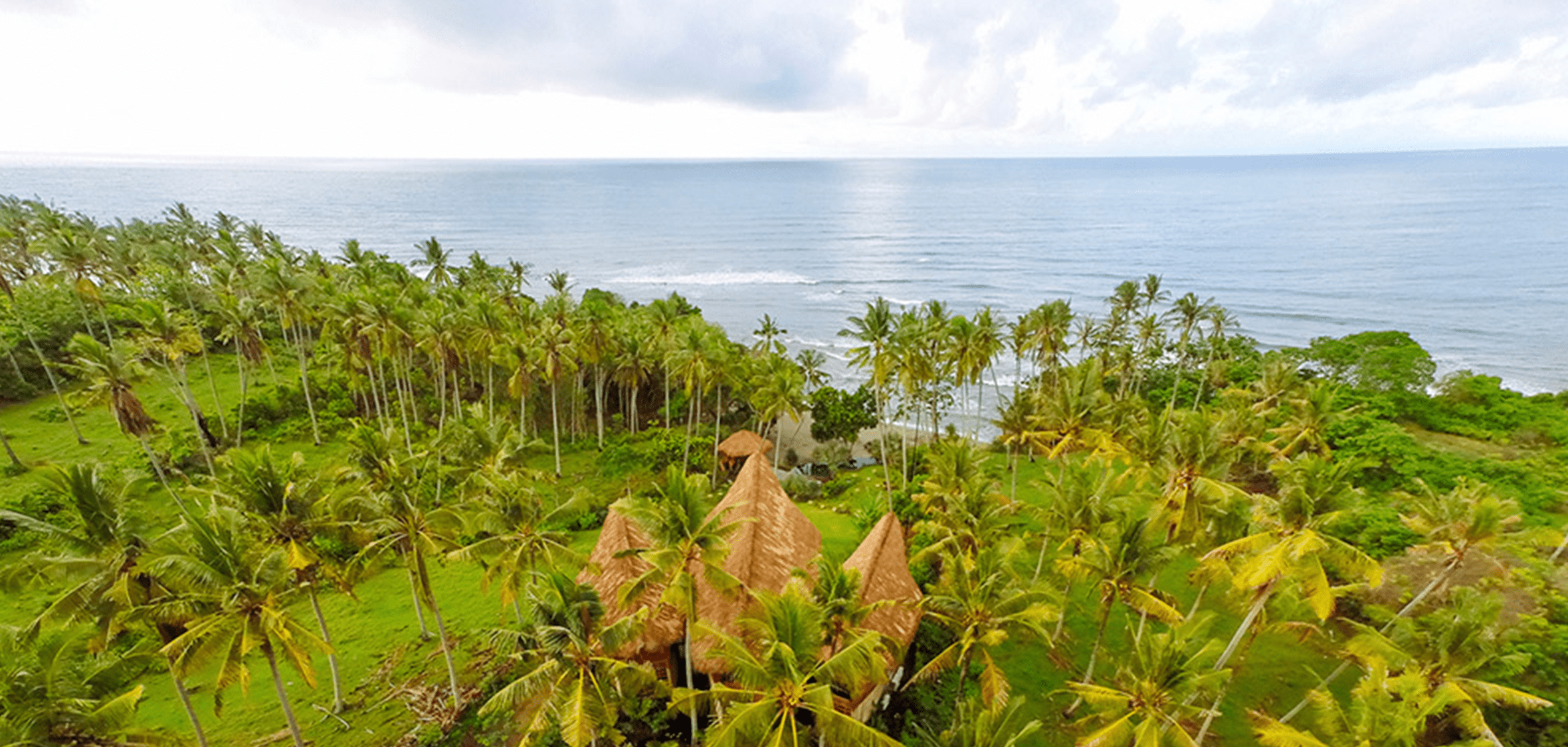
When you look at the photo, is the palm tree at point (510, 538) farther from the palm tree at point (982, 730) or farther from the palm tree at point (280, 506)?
the palm tree at point (982, 730)

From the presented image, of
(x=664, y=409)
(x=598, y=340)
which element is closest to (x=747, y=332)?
(x=664, y=409)

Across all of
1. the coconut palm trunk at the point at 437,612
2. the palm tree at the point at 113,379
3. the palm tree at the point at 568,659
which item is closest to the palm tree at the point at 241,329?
the palm tree at the point at 113,379

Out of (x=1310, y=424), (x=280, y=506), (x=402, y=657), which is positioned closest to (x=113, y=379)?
(x=280, y=506)

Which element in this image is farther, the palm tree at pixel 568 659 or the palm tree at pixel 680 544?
the palm tree at pixel 680 544

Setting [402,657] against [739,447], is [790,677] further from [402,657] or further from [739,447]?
[739,447]

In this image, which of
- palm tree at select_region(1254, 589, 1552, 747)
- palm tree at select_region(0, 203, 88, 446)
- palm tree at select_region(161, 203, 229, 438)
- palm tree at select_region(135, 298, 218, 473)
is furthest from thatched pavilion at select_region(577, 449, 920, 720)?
palm tree at select_region(0, 203, 88, 446)

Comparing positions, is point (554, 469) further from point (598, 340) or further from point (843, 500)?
point (843, 500)
